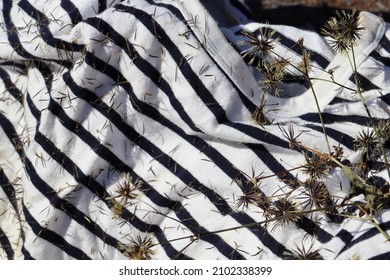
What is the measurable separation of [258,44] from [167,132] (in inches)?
12.3

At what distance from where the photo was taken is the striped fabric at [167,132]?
4.58 ft

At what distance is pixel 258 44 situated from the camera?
1.34m

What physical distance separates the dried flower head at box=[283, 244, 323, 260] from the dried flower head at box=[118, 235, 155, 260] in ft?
1.03

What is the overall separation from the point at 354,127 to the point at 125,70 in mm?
554

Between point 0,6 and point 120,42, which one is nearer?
point 120,42

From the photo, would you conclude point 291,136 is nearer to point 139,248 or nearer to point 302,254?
point 302,254

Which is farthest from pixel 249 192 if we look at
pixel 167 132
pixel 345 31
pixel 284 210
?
pixel 345 31

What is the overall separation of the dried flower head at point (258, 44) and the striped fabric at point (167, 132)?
25 millimetres

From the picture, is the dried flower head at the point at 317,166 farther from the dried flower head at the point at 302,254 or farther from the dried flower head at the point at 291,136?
the dried flower head at the point at 302,254

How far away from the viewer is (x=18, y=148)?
1536 mm

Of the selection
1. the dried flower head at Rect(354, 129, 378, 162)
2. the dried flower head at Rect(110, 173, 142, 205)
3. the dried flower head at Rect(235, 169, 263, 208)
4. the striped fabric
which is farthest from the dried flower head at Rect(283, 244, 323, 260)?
the dried flower head at Rect(110, 173, 142, 205)

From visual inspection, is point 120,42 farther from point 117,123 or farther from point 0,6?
point 0,6

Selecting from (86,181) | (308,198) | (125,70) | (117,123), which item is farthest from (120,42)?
(308,198)

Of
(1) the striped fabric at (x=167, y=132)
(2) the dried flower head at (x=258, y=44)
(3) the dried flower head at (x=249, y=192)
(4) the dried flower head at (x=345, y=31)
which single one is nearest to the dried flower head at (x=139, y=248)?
(1) the striped fabric at (x=167, y=132)
